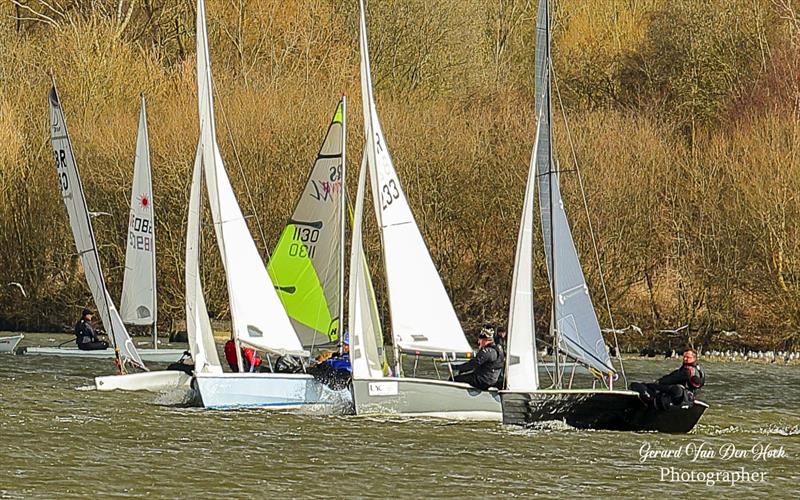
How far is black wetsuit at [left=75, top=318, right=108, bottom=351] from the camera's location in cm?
3048

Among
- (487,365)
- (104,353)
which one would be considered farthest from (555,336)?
(104,353)

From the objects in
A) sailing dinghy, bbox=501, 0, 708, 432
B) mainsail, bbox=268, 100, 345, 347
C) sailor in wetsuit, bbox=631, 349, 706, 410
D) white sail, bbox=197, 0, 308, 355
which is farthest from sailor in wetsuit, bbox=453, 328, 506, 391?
mainsail, bbox=268, 100, 345, 347

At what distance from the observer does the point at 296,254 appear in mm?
24344

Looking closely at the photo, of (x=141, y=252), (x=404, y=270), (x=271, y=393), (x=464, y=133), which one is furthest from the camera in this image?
(x=464, y=133)

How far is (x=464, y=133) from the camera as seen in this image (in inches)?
1513

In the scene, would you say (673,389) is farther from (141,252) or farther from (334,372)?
(141,252)

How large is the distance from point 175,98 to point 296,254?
17289 mm

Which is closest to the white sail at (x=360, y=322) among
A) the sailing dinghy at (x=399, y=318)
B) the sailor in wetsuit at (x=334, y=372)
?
the sailing dinghy at (x=399, y=318)

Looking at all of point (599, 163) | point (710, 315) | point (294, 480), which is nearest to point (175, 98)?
point (599, 163)

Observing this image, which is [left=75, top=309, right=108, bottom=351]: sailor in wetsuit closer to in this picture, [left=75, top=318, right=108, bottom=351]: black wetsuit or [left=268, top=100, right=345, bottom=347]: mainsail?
[left=75, top=318, right=108, bottom=351]: black wetsuit

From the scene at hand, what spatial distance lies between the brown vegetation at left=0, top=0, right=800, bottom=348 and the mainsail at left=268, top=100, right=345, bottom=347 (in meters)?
12.0

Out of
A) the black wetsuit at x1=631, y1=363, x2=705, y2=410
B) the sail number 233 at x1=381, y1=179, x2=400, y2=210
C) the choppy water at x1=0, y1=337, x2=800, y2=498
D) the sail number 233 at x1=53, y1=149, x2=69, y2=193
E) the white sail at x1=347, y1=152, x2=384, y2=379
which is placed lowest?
the choppy water at x1=0, y1=337, x2=800, y2=498

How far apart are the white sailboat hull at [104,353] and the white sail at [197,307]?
7992 mm

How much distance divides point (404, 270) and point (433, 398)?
6.32 feet
